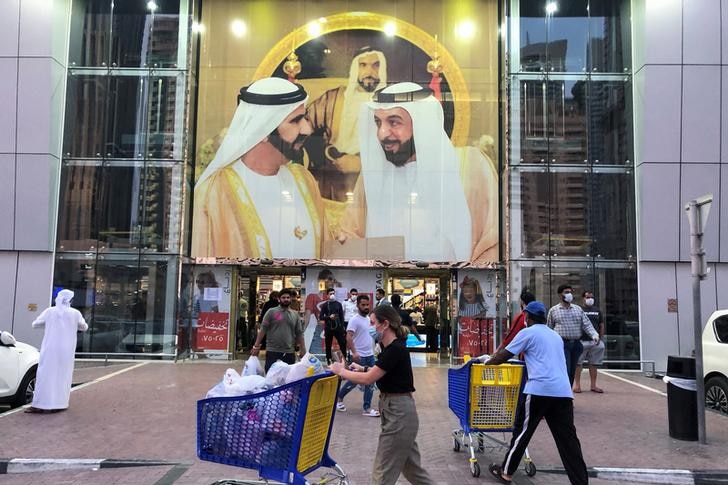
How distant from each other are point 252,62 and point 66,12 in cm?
514

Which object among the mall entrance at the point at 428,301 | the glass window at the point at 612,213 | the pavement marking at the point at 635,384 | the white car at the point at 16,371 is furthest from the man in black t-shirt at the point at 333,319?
the glass window at the point at 612,213

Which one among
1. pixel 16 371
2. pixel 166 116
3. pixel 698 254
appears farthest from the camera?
pixel 166 116

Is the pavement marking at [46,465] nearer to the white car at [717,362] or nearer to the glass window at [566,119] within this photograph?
the white car at [717,362]

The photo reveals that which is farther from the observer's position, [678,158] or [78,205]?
[78,205]

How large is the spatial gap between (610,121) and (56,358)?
1432 centimetres

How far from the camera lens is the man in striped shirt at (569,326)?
1012 centimetres

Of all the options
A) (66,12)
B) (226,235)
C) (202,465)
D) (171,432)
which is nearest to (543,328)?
(202,465)

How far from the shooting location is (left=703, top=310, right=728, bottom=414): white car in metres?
9.53

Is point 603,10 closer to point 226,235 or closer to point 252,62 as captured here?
point 252,62

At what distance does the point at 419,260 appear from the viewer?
1666 cm

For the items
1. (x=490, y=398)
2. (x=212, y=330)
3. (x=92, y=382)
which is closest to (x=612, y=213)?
(x=212, y=330)

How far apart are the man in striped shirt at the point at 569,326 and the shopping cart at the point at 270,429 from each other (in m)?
6.49

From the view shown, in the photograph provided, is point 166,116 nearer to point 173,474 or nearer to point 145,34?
point 145,34

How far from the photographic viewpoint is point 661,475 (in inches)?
254
